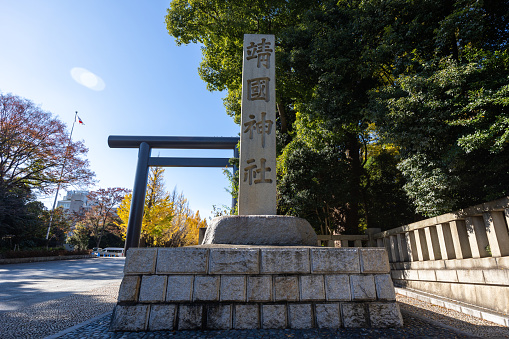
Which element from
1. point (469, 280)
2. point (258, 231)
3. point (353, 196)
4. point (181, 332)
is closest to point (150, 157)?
point (353, 196)

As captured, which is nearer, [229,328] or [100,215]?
[229,328]

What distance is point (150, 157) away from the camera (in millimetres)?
13500

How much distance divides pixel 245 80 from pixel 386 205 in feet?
22.6

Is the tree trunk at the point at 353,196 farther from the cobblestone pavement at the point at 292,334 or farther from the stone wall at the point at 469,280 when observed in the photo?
the cobblestone pavement at the point at 292,334

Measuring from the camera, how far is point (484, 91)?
145 inches

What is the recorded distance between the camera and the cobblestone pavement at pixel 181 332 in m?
2.20

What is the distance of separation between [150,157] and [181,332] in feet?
40.8

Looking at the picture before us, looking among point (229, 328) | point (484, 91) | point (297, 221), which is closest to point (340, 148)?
point (484, 91)

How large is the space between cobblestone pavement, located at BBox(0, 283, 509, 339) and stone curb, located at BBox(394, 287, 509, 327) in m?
0.08

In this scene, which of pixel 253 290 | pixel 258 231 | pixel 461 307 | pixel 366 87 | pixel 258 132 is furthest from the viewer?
pixel 366 87

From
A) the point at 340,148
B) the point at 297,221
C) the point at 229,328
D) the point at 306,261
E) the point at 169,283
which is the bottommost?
the point at 229,328

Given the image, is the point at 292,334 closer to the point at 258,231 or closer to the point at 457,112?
the point at 258,231

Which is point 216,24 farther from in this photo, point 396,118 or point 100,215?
point 100,215

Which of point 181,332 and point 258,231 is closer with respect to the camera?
point 181,332
